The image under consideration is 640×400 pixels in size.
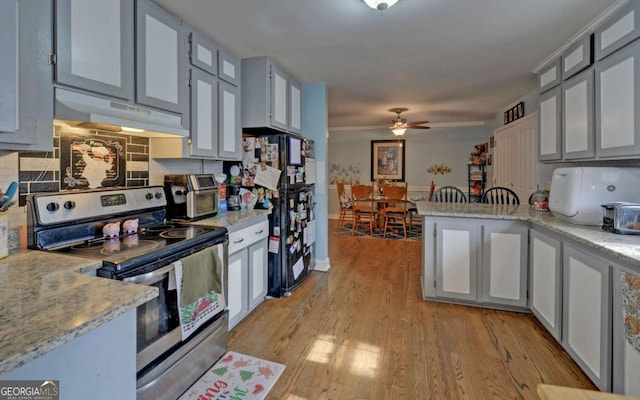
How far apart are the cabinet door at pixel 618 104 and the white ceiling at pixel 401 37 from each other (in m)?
0.40

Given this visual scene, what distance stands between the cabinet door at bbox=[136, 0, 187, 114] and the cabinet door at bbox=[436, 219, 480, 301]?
91.3 inches

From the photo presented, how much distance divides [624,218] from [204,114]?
9.03 feet

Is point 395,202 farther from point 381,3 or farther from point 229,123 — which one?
point 381,3

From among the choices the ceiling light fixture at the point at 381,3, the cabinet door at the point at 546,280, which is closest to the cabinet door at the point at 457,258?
the cabinet door at the point at 546,280

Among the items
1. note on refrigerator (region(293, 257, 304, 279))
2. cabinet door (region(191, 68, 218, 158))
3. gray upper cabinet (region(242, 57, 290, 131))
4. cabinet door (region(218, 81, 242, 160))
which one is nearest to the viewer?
cabinet door (region(191, 68, 218, 158))

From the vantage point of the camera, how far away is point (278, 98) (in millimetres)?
3016

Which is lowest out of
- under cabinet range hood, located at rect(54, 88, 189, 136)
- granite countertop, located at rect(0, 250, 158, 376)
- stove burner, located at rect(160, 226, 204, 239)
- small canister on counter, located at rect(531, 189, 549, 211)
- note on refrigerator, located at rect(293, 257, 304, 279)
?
note on refrigerator, located at rect(293, 257, 304, 279)

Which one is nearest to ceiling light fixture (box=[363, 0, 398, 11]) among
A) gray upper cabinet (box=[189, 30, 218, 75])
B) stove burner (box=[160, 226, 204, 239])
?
gray upper cabinet (box=[189, 30, 218, 75])

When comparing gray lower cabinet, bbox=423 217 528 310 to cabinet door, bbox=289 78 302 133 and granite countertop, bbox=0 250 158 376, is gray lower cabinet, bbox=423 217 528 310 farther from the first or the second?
granite countertop, bbox=0 250 158 376

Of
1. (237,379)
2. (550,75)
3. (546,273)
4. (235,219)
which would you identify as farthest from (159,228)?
(550,75)

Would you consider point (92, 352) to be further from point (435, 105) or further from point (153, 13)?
point (435, 105)

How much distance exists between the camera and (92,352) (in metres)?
0.84

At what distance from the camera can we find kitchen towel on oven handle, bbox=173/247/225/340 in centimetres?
160

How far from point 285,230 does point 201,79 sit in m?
1.45
